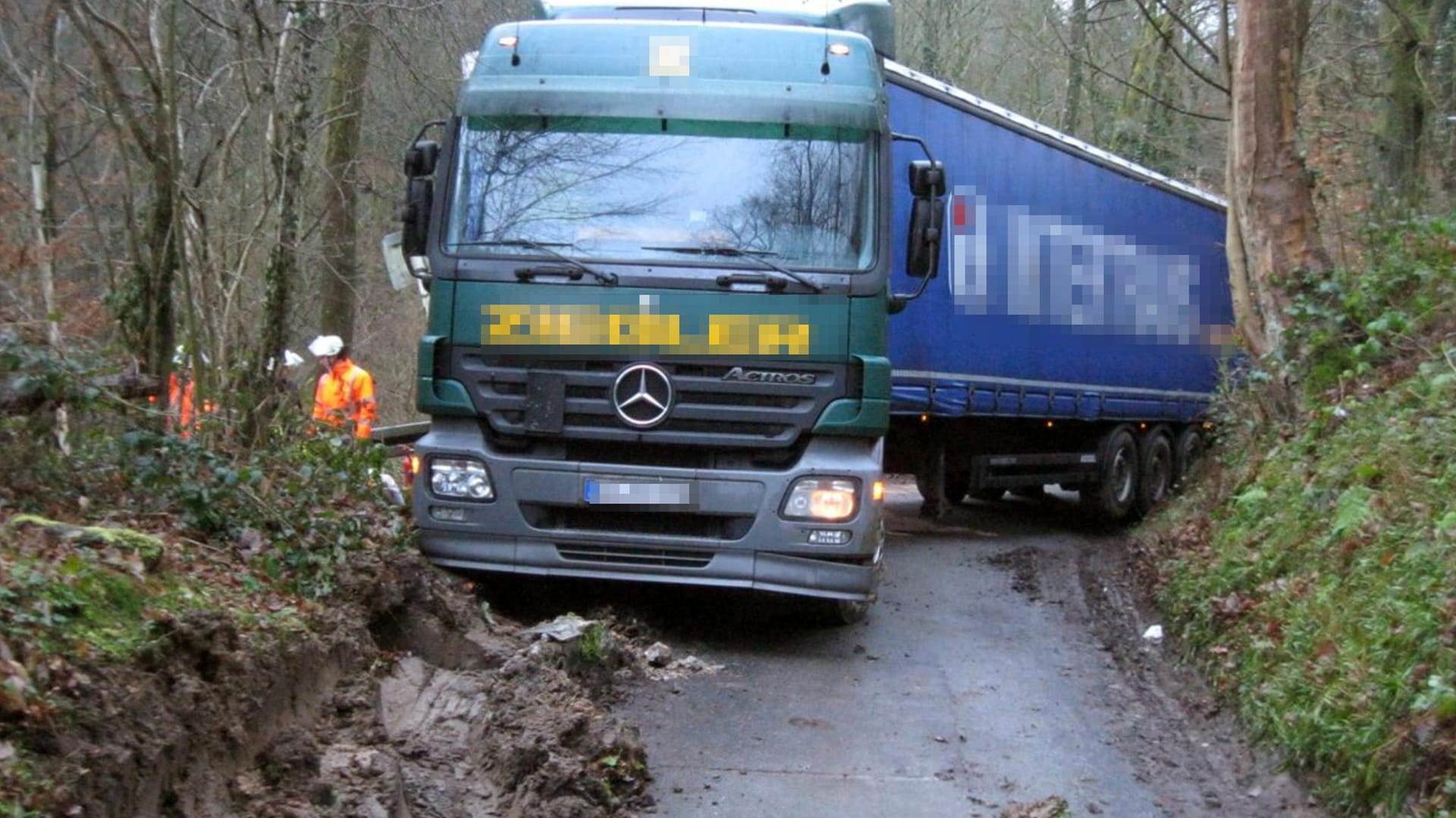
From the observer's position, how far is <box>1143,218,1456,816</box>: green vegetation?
533 cm

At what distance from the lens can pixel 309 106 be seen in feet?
34.1

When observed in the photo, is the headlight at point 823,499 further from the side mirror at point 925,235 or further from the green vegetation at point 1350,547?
the green vegetation at point 1350,547

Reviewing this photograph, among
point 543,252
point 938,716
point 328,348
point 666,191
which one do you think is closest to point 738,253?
point 666,191

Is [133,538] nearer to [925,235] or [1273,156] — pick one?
[925,235]

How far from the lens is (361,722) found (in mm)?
5484

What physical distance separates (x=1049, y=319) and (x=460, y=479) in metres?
7.15

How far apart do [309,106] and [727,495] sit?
4.90 meters

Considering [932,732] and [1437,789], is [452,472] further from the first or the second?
[1437,789]

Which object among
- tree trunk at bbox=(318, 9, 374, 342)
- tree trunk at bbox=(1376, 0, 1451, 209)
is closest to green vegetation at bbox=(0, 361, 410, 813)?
tree trunk at bbox=(318, 9, 374, 342)

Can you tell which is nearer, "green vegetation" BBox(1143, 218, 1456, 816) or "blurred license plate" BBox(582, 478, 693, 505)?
"green vegetation" BBox(1143, 218, 1456, 816)

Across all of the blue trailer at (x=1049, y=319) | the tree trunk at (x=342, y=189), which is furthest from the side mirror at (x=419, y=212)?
the tree trunk at (x=342, y=189)

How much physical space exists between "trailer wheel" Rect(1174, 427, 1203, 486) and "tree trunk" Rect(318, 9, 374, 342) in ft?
30.8

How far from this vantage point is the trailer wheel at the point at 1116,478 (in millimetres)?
14914

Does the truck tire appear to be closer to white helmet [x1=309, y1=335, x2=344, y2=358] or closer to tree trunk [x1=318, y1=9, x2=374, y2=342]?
white helmet [x1=309, y1=335, x2=344, y2=358]
